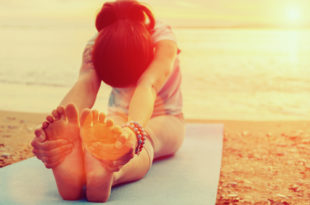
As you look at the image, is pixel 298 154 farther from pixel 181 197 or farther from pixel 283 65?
pixel 283 65

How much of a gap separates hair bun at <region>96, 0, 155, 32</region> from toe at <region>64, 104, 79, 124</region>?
0.63 metres

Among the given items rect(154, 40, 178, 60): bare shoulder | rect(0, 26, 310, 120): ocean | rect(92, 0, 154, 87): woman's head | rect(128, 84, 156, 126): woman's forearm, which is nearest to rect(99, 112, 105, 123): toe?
rect(128, 84, 156, 126): woman's forearm

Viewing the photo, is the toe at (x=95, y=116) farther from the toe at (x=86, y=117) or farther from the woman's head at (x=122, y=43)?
the woman's head at (x=122, y=43)

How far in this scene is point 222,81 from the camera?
24.4ft

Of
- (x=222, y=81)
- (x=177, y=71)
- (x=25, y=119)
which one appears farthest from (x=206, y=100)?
(x=177, y=71)

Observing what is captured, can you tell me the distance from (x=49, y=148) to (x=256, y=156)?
173cm

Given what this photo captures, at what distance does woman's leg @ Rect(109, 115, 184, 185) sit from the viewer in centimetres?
155

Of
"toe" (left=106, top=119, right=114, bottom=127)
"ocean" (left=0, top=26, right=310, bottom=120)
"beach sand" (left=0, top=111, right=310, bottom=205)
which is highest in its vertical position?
"toe" (left=106, top=119, right=114, bottom=127)

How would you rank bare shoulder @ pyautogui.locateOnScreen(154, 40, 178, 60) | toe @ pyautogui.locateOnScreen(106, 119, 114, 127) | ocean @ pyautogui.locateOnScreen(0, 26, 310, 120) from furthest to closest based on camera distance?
ocean @ pyautogui.locateOnScreen(0, 26, 310, 120)
bare shoulder @ pyautogui.locateOnScreen(154, 40, 178, 60)
toe @ pyautogui.locateOnScreen(106, 119, 114, 127)

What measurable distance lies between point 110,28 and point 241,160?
1.33m

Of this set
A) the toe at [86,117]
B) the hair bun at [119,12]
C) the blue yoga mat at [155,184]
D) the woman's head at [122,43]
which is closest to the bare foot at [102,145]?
the toe at [86,117]

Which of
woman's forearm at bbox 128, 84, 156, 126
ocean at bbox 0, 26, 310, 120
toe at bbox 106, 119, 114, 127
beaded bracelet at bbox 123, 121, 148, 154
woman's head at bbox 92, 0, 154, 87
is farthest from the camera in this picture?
ocean at bbox 0, 26, 310, 120

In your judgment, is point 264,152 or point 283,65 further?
point 283,65

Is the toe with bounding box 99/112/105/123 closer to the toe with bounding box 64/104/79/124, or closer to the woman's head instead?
the toe with bounding box 64/104/79/124
